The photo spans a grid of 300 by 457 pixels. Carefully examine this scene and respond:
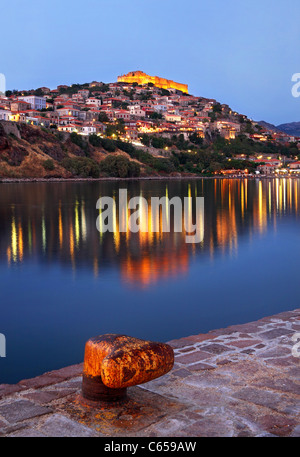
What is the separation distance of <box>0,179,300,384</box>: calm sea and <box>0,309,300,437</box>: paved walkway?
1799 mm

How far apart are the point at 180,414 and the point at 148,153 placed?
9029cm

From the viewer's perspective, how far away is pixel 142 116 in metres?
125

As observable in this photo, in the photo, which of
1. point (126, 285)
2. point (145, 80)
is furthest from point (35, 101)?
point (126, 285)

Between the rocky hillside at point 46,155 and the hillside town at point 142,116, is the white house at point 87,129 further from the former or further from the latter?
the rocky hillside at point 46,155

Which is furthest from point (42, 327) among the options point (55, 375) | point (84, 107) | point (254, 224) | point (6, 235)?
point (84, 107)

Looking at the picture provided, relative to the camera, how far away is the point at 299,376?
14.4 ft

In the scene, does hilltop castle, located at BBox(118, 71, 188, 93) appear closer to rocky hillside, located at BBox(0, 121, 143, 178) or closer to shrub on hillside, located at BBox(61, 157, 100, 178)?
rocky hillside, located at BBox(0, 121, 143, 178)

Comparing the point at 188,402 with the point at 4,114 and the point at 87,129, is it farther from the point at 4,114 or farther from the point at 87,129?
the point at 87,129

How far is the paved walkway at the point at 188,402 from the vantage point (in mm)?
3434

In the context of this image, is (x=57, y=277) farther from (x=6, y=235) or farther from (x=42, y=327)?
(x=6, y=235)

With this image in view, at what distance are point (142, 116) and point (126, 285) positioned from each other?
119 meters

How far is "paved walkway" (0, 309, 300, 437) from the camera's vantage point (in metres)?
3.43

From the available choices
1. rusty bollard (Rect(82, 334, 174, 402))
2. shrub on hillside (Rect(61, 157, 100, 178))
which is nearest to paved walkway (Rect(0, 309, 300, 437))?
rusty bollard (Rect(82, 334, 174, 402))

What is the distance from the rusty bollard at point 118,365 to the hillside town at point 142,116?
78692 mm
